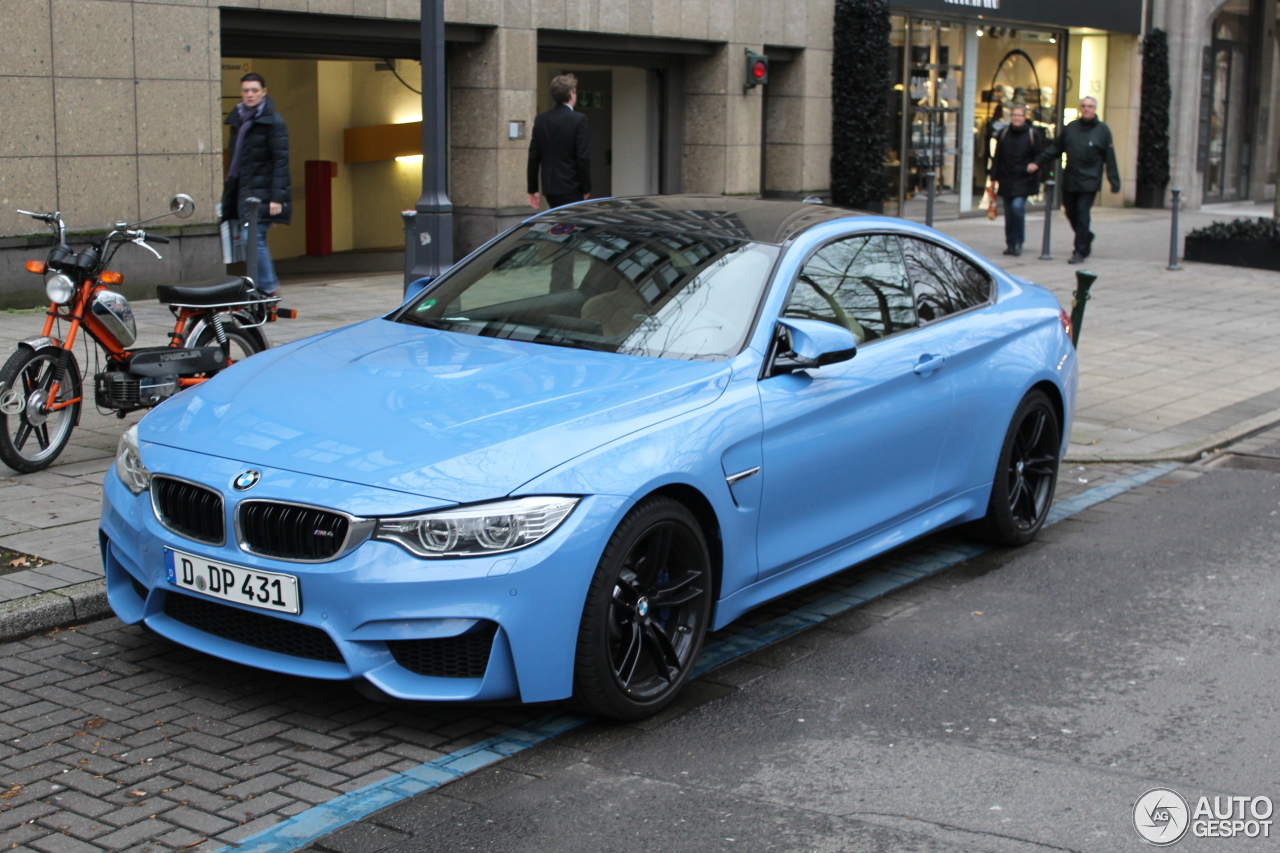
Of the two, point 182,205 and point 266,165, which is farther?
point 266,165

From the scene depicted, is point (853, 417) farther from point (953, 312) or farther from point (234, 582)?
point (234, 582)

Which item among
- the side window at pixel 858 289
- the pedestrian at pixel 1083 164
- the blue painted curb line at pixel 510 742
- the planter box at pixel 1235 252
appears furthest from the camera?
the planter box at pixel 1235 252

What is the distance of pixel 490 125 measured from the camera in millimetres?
16656

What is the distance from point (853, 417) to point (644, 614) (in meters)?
1.35

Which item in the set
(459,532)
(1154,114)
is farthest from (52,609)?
(1154,114)

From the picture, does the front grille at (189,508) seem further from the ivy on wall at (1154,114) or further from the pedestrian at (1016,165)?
the ivy on wall at (1154,114)

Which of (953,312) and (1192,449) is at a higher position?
(953,312)

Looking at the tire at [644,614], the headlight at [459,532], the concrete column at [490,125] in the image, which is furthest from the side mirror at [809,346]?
the concrete column at [490,125]

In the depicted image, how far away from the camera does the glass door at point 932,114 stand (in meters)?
23.4

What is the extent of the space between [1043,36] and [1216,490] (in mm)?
20426

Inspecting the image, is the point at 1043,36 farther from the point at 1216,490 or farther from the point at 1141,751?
the point at 1141,751

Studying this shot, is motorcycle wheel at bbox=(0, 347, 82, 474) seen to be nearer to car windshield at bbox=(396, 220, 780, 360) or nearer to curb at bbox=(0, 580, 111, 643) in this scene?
curb at bbox=(0, 580, 111, 643)

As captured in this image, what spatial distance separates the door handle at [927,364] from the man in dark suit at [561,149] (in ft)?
27.6

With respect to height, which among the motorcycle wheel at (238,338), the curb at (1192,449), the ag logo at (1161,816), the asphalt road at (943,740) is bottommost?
the ag logo at (1161,816)
